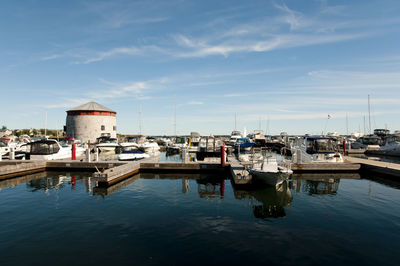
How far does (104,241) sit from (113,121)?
69.0 m

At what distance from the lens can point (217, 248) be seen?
841 centimetres

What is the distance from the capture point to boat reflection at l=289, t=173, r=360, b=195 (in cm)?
1755

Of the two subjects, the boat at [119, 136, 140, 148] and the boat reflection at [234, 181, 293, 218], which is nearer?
the boat reflection at [234, 181, 293, 218]

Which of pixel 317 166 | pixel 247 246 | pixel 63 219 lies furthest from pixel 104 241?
pixel 317 166

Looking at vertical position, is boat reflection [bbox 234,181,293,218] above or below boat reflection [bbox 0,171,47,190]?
below

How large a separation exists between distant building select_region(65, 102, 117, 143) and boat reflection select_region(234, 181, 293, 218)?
201 feet

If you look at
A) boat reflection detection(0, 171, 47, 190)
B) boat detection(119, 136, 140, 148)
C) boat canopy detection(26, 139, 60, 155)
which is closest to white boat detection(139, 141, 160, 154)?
boat detection(119, 136, 140, 148)

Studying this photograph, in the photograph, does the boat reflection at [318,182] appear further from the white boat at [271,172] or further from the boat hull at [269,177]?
the white boat at [271,172]

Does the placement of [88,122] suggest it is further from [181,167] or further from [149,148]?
[181,167]

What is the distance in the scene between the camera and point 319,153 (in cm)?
2678

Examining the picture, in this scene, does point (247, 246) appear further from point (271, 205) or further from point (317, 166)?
point (317, 166)

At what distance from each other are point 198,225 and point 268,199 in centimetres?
644

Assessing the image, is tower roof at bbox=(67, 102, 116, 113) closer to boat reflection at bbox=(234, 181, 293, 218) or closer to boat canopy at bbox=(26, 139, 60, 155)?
boat canopy at bbox=(26, 139, 60, 155)

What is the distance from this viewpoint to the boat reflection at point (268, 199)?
12.5 meters
